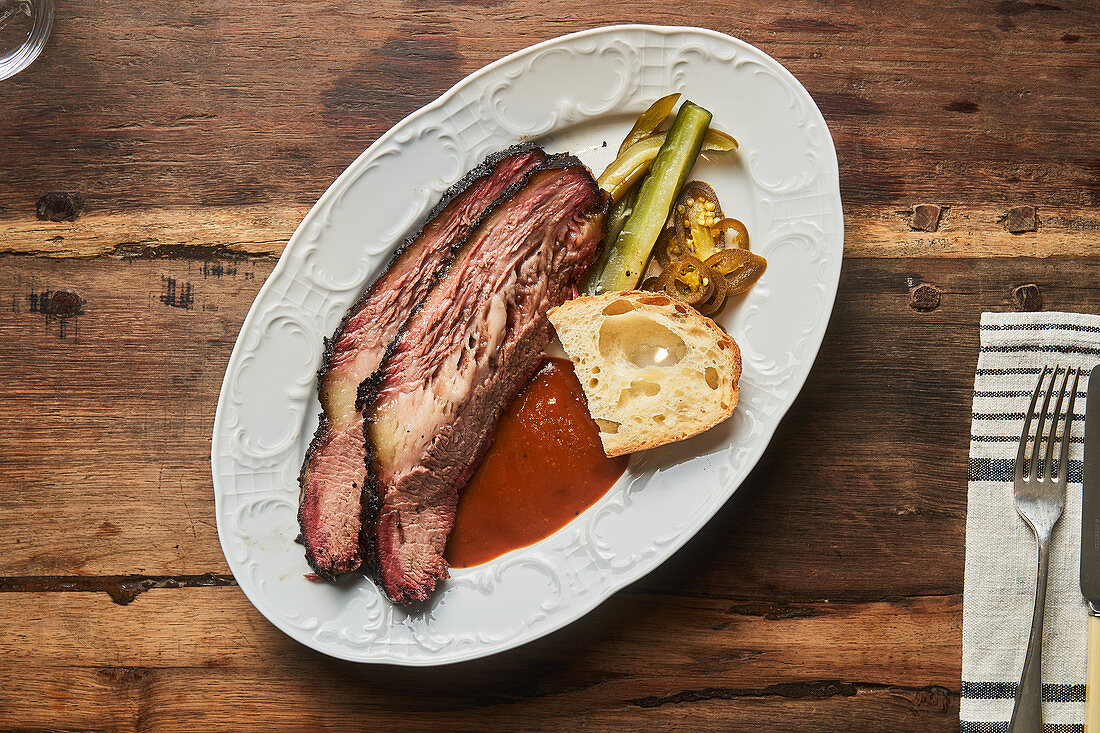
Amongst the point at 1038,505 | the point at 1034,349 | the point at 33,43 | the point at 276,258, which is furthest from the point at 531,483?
the point at 33,43

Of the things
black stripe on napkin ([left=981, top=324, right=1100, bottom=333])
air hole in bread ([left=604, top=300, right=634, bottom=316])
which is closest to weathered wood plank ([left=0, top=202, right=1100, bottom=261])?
black stripe on napkin ([left=981, top=324, right=1100, bottom=333])

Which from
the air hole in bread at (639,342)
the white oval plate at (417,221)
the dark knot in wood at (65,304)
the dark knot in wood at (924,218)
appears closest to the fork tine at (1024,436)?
the dark knot in wood at (924,218)

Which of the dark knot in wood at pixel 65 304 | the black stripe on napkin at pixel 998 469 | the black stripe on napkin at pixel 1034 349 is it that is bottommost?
the dark knot in wood at pixel 65 304

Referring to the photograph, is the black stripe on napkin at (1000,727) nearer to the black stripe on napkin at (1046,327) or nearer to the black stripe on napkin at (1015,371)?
the black stripe on napkin at (1015,371)

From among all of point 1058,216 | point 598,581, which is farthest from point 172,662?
point 1058,216

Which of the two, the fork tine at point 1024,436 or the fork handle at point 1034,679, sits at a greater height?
the fork tine at point 1024,436

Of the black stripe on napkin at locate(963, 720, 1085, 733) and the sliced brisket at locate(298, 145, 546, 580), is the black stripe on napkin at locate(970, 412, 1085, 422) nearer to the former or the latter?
the black stripe on napkin at locate(963, 720, 1085, 733)

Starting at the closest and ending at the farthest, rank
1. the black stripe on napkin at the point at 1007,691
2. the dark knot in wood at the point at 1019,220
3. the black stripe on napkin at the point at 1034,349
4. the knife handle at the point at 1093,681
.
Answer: the knife handle at the point at 1093,681 → the black stripe on napkin at the point at 1007,691 → the black stripe on napkin at the point at 1034,349 → the dark knot in wood at the point at 1019,220
